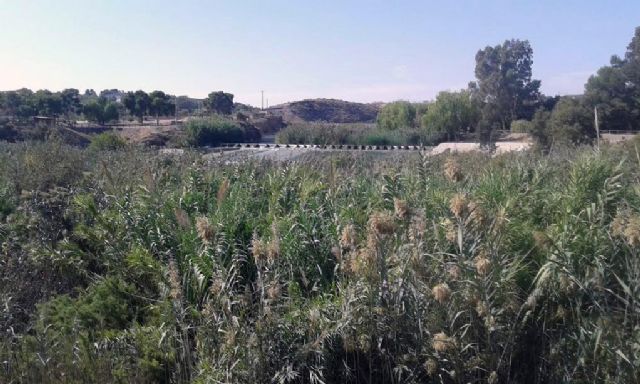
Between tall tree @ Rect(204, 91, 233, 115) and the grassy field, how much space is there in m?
77.4

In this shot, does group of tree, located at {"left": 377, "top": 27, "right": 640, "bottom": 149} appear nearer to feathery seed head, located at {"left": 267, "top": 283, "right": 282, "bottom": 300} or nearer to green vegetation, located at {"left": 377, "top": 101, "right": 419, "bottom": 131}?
green vegetation, located at {"left": 377, "top": 101, "right": 419, "bottom": 131}

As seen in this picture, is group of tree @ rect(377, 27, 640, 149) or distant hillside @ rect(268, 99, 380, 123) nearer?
group of tree @ rect(377, 27, 640, 149)

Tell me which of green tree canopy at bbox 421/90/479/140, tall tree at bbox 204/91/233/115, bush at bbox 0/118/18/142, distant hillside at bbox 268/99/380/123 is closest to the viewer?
bush at bbox 0/118/18/142

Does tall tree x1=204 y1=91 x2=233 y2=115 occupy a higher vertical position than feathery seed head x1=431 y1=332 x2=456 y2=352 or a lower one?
higher

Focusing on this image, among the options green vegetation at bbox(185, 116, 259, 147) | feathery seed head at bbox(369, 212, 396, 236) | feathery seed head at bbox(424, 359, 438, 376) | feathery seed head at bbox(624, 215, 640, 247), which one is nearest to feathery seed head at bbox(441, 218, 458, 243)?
feathery seed head at bbox(369, 212, 396, 236)

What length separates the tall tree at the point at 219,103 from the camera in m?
83.2

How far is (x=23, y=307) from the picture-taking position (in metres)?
6.20

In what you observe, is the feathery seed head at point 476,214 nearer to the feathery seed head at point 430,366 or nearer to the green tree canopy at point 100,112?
the feathery seed head at point 430,366

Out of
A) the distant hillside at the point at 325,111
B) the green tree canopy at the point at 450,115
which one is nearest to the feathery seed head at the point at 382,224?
the green tree canopy at the point at 450,115

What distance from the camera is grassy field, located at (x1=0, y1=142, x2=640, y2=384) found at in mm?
4301

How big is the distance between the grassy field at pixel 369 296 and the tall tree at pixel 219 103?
7744 cm

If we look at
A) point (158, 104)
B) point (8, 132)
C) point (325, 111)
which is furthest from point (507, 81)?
point (8, 132)

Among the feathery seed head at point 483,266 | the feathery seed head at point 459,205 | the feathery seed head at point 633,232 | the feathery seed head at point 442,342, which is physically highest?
the feathery seed head at point 459,205

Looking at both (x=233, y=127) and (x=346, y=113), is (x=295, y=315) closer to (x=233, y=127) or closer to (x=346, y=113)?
(x=233, y=127)
